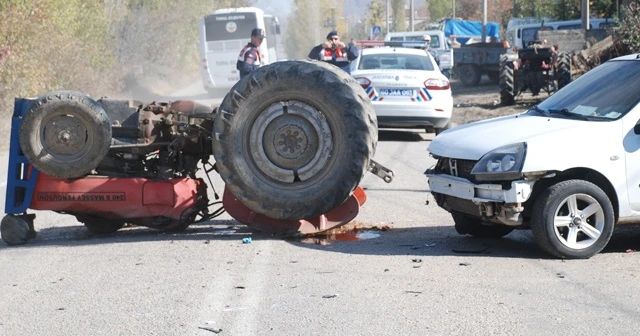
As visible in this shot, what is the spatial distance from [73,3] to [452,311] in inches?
1172

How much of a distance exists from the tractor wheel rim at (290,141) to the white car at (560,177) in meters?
1.20

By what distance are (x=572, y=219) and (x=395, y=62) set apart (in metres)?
11.5

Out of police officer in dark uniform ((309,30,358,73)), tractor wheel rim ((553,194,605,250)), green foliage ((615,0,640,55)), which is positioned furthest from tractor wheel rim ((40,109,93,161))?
green foliage ((615,0,640,55))

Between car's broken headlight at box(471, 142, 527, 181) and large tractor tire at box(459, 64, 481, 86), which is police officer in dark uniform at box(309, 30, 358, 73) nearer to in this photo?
car's broken headlight at box(471, 142, 527, 181)

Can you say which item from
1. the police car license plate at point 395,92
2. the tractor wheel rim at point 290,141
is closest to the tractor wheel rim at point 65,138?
the tractor wheel rim at point 290,141

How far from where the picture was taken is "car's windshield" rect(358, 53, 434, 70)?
1923 centimetres

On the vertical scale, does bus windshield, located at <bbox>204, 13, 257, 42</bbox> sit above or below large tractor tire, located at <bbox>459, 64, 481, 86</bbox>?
above

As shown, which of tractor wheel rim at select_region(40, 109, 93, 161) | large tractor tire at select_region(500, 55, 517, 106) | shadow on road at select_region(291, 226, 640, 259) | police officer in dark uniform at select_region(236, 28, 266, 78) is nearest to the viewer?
shadow on road at select_region(291, 226, 640, 259)

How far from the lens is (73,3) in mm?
34156

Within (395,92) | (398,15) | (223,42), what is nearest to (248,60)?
(395,92)

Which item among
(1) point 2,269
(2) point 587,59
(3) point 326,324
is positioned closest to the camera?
(3) point 326,324

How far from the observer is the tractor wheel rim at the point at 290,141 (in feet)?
30.1

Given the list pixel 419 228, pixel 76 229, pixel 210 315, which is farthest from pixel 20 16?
pixel 210 315

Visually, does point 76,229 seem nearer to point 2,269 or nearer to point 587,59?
point 2,269
